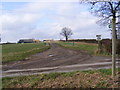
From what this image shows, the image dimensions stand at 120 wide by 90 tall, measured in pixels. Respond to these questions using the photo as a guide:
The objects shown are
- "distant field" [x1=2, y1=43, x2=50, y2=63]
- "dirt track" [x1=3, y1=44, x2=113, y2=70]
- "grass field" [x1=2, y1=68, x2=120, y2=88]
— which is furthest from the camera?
"distant field" [x1=2, y1=43, x2=50, y2=63]

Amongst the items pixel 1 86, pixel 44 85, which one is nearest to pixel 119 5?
pixel 44 85

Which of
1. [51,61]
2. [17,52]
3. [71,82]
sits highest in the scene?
[71,82]

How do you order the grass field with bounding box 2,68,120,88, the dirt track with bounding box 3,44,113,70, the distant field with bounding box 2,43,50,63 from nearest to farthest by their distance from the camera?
the grass field with bounding box 2,68,120,88
the dirt track with bounding box 3,44,113,70
the distant field with bounding box 2,43,50,63

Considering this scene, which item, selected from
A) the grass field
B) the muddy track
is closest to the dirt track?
the muddy track

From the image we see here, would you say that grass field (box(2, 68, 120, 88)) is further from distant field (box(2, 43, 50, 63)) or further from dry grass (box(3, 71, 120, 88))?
distant field (box(2, 43, 50, 63))

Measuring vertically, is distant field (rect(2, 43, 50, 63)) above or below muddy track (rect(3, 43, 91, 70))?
below

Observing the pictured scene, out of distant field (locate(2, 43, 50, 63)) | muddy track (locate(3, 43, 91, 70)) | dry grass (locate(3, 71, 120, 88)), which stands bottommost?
distant field (locate(2, 43, 50, 63))

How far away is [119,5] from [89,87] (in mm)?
3885

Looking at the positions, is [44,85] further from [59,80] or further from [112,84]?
[112,84]

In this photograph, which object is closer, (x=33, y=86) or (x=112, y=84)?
(x=112, y=84)

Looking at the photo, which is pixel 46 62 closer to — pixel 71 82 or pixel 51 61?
pixel 51 61

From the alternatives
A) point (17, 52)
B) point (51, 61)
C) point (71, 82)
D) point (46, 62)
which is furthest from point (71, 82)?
point (17, 52)

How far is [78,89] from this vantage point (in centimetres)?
483

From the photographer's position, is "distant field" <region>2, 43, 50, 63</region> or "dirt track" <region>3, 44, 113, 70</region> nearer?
"dirt track" <region>3, 44, 113, 70</region>
